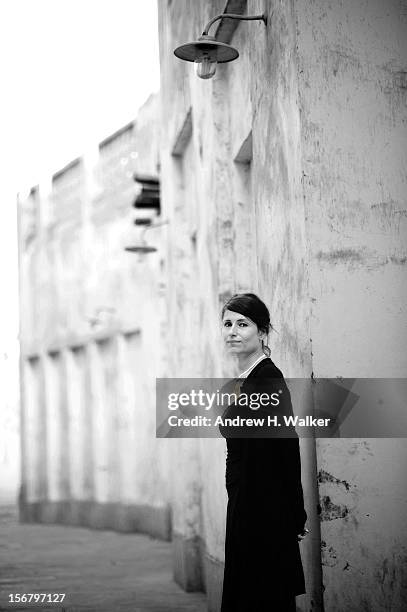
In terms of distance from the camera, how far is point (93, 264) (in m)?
16.4

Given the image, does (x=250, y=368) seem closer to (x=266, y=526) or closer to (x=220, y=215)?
(x=266, y=526)

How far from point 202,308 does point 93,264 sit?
806cm

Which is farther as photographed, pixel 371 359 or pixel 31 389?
pixel 31 389

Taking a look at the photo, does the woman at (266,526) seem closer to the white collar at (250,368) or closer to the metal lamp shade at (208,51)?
the white collar at (250,368)

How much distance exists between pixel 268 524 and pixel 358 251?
1.48 m

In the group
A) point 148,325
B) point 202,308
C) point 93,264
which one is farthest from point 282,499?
point 93,264

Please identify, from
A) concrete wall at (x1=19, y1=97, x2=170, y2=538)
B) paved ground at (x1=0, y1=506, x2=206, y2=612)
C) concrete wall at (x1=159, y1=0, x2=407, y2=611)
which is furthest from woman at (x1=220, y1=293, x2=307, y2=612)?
concrete wall at (x1=19, y1=97, x2=170, y2=538)

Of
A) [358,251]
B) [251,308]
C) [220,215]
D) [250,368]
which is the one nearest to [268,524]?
[250,368]

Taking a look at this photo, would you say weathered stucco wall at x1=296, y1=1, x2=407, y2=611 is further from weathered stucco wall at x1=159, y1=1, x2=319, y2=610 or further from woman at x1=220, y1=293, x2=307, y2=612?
woman at x1=220, y1=293, x2=307, y2=612

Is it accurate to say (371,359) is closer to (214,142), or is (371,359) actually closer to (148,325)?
(214,142)

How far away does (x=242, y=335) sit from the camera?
4.12 metres

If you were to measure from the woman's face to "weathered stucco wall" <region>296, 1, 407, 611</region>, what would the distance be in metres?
0.48

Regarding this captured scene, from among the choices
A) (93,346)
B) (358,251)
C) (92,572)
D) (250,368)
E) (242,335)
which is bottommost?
(92,572)

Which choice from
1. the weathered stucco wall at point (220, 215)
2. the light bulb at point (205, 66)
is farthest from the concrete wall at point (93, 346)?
the light bulb at point (205, 66)
